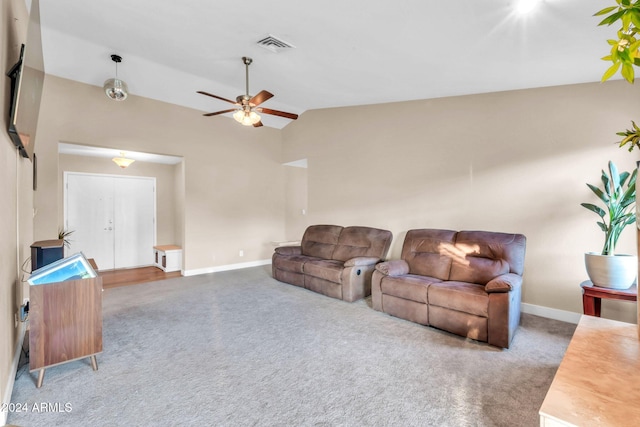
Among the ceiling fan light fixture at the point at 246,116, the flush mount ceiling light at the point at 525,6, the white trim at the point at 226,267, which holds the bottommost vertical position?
the white trim at the point at 226,267

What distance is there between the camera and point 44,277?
2.11 m

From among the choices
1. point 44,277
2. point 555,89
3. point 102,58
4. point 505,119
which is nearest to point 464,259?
point 505,119

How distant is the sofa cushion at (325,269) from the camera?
13.7 ft

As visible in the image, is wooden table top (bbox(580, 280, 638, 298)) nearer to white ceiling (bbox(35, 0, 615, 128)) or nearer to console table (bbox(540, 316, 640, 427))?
console table (bbox(540, 316, 640, 427))

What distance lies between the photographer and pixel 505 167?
3.71 meters

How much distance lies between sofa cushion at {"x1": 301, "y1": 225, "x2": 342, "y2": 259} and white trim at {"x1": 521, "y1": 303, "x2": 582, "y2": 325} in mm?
2743

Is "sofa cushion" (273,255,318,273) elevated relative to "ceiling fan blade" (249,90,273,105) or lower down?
lower down

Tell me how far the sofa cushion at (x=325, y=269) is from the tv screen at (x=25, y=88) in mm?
3367

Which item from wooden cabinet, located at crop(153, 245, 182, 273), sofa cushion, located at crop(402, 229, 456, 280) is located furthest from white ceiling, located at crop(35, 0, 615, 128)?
wooden cabinet, located at crop(153, 245, 182, 273)

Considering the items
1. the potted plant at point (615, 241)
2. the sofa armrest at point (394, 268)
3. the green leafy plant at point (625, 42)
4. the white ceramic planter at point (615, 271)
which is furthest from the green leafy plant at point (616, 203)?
the green leafy plant at point (625, 42)

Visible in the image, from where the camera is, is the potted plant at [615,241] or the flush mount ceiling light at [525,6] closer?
the flush mount ceiling light at [525,6]

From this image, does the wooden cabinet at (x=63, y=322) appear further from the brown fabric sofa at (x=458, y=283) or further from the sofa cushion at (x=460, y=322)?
the sofa cushion at (x=460, y=322)

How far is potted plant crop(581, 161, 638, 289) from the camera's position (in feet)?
8.44

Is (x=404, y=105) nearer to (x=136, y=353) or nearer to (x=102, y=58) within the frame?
(x=102, y=58)
